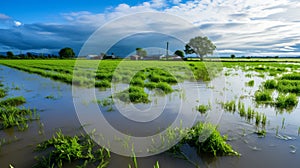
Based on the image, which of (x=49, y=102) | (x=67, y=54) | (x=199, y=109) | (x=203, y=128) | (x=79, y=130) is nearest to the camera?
(x=203, y=128)

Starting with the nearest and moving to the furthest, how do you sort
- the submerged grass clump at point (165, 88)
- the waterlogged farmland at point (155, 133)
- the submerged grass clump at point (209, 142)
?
the waterlogged farmland at point (155, 133) < the submerged grass clump at point (209, 142) < the submerged grass clump at point (165, 88)

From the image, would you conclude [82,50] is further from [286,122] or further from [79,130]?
[286,122]

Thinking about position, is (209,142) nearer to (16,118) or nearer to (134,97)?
(134,97)

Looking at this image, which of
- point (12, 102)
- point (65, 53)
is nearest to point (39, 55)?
point (65, 53)

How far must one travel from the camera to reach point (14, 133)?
13.9 feet

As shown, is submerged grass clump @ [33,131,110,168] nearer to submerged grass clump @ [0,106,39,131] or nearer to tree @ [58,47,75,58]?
submerged grass clump @ [0,106,39,131]

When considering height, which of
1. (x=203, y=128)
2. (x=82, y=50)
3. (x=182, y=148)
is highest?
(x=82, y=50)

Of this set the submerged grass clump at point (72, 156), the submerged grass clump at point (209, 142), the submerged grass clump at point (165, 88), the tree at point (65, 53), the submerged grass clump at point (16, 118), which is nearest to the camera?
the submerged grass clump at point (72, 156)

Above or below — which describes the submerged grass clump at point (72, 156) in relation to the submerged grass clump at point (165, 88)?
below

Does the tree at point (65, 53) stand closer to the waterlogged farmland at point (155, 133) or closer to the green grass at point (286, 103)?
the waterlogged farmland at point (155, 133)

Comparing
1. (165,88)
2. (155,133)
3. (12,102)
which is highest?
(165,88)

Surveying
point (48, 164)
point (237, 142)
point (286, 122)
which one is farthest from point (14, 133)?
point (286, 122)

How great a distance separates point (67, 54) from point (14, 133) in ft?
284

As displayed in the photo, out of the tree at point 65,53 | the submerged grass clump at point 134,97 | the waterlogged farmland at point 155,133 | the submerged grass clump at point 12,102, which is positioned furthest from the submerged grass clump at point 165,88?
the tree at point 65,53
